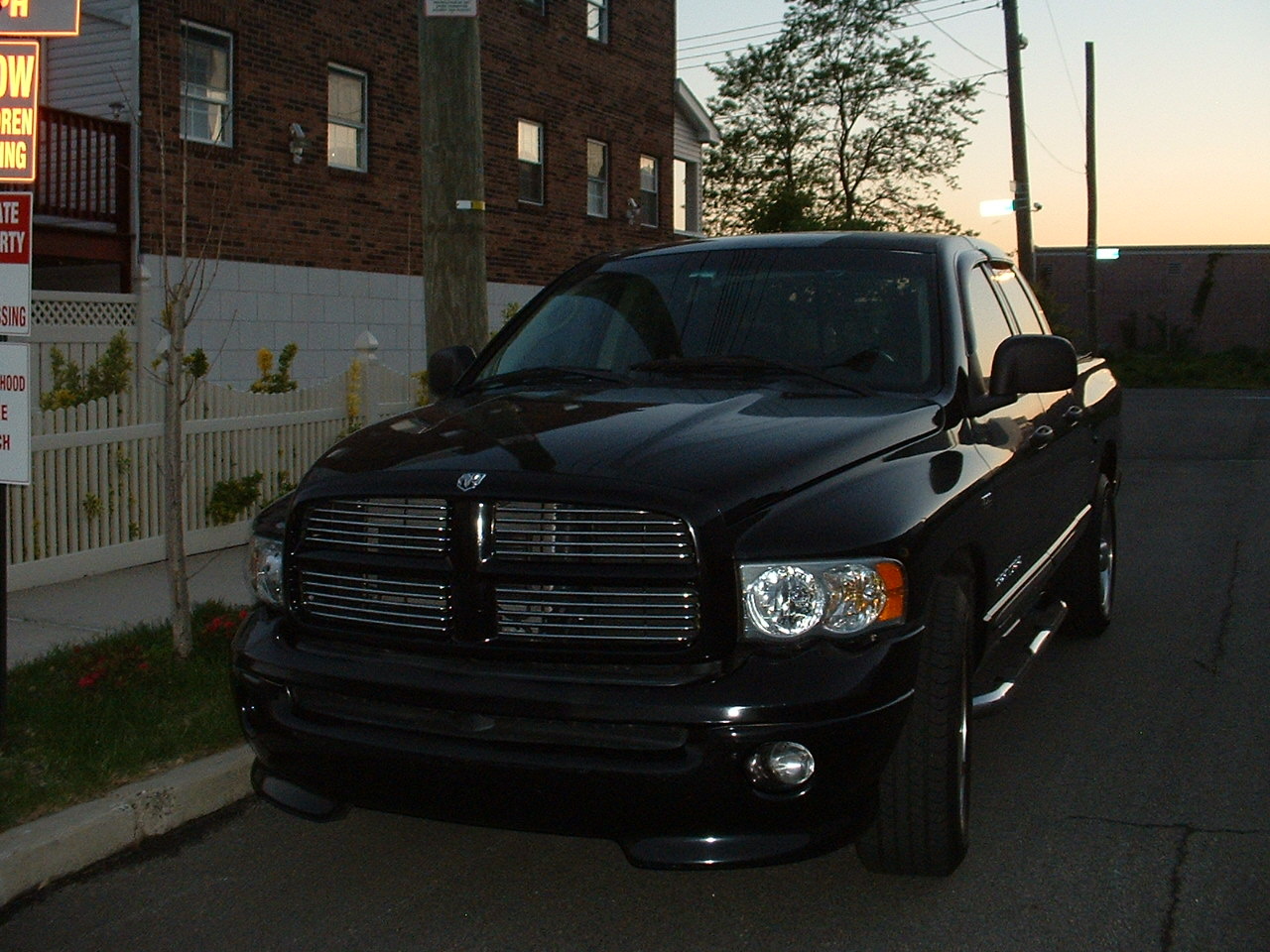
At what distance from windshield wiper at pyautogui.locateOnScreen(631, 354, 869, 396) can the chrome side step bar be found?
986 millimetres

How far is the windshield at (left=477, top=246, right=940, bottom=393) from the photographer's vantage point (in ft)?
15.2

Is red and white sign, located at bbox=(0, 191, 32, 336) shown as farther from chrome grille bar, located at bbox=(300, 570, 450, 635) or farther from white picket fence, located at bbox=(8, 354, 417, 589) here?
white picket fence, located at bbox=(8, 354, 417, 589)

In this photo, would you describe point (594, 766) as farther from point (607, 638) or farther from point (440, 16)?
point (440, 16)

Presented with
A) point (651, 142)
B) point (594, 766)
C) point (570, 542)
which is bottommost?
point (594, 766)

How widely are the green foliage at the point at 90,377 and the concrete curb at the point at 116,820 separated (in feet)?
13.0

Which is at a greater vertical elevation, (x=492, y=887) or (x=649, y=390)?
(x=649, y=390)

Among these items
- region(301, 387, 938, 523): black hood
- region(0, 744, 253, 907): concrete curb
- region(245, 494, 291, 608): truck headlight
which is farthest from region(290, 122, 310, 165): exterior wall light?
region(245, 494, 291, 608): truck headlight

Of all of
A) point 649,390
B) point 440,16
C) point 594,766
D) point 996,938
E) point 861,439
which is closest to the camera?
point 594,766

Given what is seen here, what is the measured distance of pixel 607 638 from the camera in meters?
3.34

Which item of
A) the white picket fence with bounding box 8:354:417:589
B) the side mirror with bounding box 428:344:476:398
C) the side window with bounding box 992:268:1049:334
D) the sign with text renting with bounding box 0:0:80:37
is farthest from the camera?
the white picket fence with bounding box 8:354:417:589

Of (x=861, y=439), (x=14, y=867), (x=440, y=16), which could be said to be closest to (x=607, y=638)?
(x=861, y=439)

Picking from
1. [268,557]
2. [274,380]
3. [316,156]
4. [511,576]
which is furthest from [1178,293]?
[511,576]

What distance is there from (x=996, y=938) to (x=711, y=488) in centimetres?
134

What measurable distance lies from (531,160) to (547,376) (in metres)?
16.9
